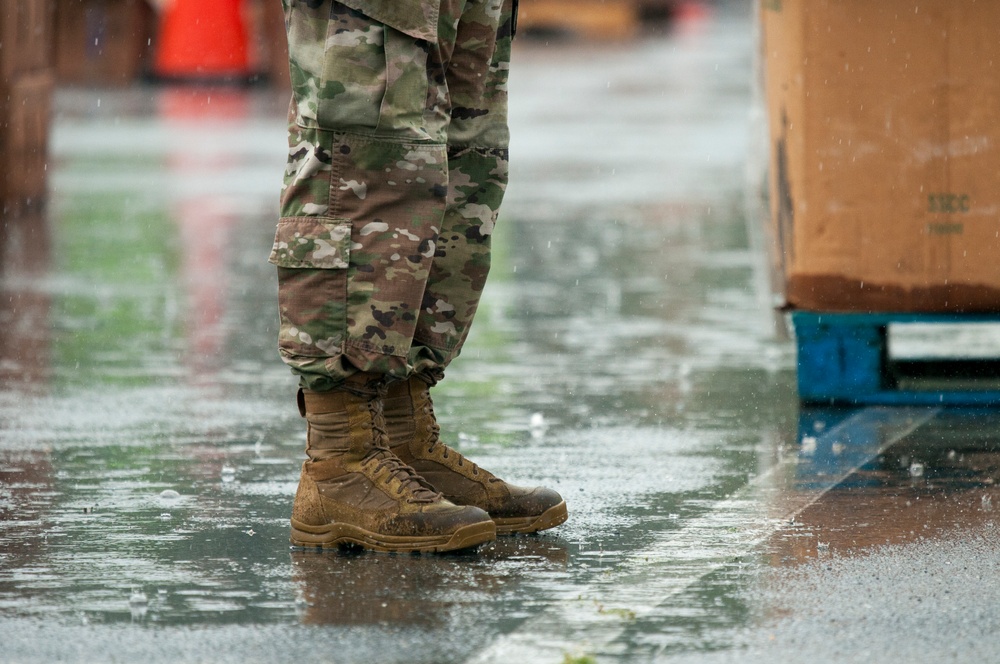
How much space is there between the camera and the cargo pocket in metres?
3.44

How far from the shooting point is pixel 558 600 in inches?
124

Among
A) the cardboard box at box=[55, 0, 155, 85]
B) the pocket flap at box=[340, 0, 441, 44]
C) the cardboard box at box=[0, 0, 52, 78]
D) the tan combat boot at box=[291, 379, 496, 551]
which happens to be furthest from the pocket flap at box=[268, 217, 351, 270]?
the cardboard box at box=[55, 0, 155, 85]

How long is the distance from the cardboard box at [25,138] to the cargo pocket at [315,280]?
6.40 meters

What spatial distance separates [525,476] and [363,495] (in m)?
0.78

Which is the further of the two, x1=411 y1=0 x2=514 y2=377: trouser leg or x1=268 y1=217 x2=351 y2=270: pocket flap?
x1=411 y1=0 x2=514 y2=377: trouser leg

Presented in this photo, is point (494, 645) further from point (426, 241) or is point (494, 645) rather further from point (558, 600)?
point (426, 241)

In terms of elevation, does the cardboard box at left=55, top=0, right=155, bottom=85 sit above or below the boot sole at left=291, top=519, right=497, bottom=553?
above

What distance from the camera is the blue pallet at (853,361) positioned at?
197 inches

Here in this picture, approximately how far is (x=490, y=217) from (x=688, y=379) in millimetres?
1853

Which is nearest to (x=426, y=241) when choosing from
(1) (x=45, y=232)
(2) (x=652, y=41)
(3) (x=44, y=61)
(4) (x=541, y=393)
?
(4) (x=541, y=393)

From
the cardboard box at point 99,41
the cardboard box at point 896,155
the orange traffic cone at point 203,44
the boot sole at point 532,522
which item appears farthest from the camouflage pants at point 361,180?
the orange traffic cone at point 203,44

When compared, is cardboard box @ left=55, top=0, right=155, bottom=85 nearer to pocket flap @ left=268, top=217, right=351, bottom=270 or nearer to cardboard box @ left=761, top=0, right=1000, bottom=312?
cardboard box @ left=761, top=0, right=1000, bottom=312

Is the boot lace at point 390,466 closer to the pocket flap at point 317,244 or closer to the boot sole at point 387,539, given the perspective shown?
the boot sole at point 387,539

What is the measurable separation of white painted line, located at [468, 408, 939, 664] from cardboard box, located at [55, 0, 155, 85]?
57.1 feet
